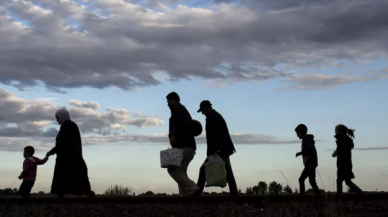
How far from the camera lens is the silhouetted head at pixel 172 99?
39.8 ft

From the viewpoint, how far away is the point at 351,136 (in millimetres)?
14656

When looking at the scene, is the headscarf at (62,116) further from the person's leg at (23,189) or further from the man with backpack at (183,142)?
the man with backpack at (183,142)

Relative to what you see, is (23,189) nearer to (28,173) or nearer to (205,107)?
(28,173)

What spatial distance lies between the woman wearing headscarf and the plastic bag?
10.5 feet

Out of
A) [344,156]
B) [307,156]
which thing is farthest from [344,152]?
[307,156]

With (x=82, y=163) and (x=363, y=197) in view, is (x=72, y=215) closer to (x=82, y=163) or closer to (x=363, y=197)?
(x=82, y=163)

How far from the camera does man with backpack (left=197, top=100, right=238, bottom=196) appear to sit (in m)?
12.1

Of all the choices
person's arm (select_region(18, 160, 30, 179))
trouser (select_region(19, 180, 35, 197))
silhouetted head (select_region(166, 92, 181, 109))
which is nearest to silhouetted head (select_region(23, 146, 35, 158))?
person's arm (select_region(18, 160, 30, 179))

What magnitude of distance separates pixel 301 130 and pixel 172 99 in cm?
371

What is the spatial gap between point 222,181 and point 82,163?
364 centimetres

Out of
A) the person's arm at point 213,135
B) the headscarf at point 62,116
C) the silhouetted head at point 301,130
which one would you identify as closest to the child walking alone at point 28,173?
the headscarf at point 62,116

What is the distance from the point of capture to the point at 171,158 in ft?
37.8

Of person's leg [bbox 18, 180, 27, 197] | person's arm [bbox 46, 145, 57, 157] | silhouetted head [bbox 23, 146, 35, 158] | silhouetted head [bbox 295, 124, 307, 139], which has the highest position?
silhouetted head [bbox 295, 124, 307, 139]

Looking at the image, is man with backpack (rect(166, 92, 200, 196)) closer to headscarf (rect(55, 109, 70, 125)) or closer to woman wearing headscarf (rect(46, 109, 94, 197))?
woman wearing headscarf (rect(46, 109, 94, 197))
